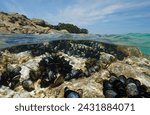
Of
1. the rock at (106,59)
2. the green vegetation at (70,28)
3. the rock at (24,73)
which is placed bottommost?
the rock at (24,73)

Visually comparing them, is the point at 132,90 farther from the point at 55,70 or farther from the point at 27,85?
the point at 27,85

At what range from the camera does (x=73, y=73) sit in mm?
7812

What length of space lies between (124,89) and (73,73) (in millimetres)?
1659

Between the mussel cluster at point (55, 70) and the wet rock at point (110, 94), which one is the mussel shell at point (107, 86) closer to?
the wet rock at point (110, 94)

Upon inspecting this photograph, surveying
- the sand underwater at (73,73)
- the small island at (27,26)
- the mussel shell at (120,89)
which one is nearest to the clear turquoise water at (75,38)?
the small island at (27,26)

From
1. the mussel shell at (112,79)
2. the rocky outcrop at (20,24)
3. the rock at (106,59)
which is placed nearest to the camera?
the mussel shell at (112,79)

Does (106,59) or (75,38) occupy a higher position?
(75,38)

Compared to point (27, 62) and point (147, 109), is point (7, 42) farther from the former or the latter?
point (147, 109)

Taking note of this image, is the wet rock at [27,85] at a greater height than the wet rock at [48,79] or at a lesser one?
lesser

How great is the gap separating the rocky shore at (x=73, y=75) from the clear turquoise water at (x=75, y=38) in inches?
105

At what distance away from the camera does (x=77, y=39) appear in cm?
1239

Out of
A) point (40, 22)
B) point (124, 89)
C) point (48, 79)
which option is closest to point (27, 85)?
point (48, 79)

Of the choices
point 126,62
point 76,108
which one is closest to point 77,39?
point 126,62

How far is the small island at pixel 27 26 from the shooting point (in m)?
12.9
